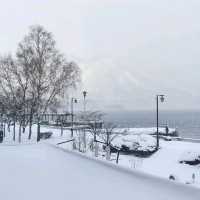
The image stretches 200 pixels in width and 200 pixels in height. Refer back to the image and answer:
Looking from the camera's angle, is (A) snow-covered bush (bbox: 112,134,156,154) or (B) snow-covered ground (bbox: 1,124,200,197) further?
(A) snow-covered bush (bbox: 112,134,156,154)

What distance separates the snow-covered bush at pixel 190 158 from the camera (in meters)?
40.6

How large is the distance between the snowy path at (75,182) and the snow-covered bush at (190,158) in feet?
104

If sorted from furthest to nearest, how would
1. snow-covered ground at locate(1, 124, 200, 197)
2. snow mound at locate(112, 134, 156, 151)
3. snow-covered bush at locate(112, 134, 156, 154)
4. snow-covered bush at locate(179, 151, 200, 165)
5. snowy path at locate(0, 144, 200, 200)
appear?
snow mound at locate(112, 134, 156, 151) → snow-covered bush at locate(112, 134, 156, 154) → snow-covered bush at locate(179, 151, 200, 165) → snow-covered ground at locate(1, 124, 200, 197) → snowy path at locate(0, 144, 200, 200)

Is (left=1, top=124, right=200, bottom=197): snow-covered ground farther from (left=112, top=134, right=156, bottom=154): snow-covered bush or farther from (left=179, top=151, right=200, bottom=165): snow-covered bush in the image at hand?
(left=112, top=134, right=156, bottom=154): snow-covered bush

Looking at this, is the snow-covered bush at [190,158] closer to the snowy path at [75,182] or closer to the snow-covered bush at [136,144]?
the snow-covered bush at [136,144]

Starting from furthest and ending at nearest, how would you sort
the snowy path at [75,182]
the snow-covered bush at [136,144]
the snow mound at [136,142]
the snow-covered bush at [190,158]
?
1. the snow mound at [136,142]
2. the snow-covered bush at [136,144]
3. the snow-covered bush at [190,158]
4. the snowy path at [75,182]

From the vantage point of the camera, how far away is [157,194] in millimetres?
5863

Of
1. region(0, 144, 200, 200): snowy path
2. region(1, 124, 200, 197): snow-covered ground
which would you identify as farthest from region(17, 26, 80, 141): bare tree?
region(0, 144, 200, 200): snowy path

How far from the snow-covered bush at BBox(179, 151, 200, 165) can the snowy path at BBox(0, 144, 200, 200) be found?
31.6m

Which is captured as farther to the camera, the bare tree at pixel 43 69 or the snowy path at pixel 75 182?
the bare tree at pixel 43 69

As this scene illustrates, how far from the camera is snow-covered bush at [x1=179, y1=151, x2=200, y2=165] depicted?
40.6 m

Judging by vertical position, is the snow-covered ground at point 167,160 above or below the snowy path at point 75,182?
below

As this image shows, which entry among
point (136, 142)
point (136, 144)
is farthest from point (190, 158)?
point (136, 142)

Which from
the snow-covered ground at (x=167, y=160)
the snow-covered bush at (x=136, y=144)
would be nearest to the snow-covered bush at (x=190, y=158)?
the snow-covered ground at (x=167, y=160)
